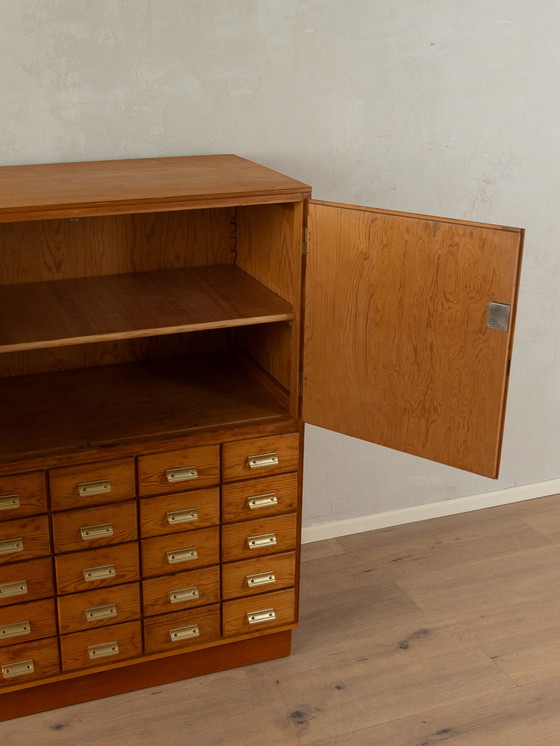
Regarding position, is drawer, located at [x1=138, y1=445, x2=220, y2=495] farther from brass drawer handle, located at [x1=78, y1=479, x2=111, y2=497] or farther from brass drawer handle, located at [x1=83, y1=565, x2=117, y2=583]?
brass drawer handle, located at [x1=83, y1=565, x2=117, y2=583]

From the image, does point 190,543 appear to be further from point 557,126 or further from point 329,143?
point 557,126

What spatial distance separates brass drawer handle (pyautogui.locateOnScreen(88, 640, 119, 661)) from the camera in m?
2.47

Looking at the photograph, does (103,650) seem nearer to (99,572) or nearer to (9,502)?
(99,572)

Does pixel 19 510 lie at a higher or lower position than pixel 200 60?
lower

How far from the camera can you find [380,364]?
7.41 ft

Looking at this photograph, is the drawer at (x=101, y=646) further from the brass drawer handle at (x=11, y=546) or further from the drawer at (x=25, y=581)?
the brass drawer handle at (x=11, y=546)

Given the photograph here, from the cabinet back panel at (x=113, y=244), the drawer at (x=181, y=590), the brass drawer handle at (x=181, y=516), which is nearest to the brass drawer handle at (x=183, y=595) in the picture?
the drawer at (x=181, y=590)

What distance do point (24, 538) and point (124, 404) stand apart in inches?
17.4

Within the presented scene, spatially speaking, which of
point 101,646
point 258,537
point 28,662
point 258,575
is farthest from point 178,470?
point 28,662

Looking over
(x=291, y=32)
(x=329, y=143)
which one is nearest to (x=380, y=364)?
(x=329, y=143)

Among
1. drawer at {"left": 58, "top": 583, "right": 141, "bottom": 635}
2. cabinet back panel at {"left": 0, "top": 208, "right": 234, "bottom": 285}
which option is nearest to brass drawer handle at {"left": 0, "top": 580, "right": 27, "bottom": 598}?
drawer at {"left": 58, "top": 583, "right": 141, "bottom": 635}

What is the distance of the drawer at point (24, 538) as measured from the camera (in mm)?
2281

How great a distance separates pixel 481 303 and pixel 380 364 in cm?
32

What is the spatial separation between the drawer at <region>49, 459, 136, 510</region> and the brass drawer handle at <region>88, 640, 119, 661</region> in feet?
1.39
